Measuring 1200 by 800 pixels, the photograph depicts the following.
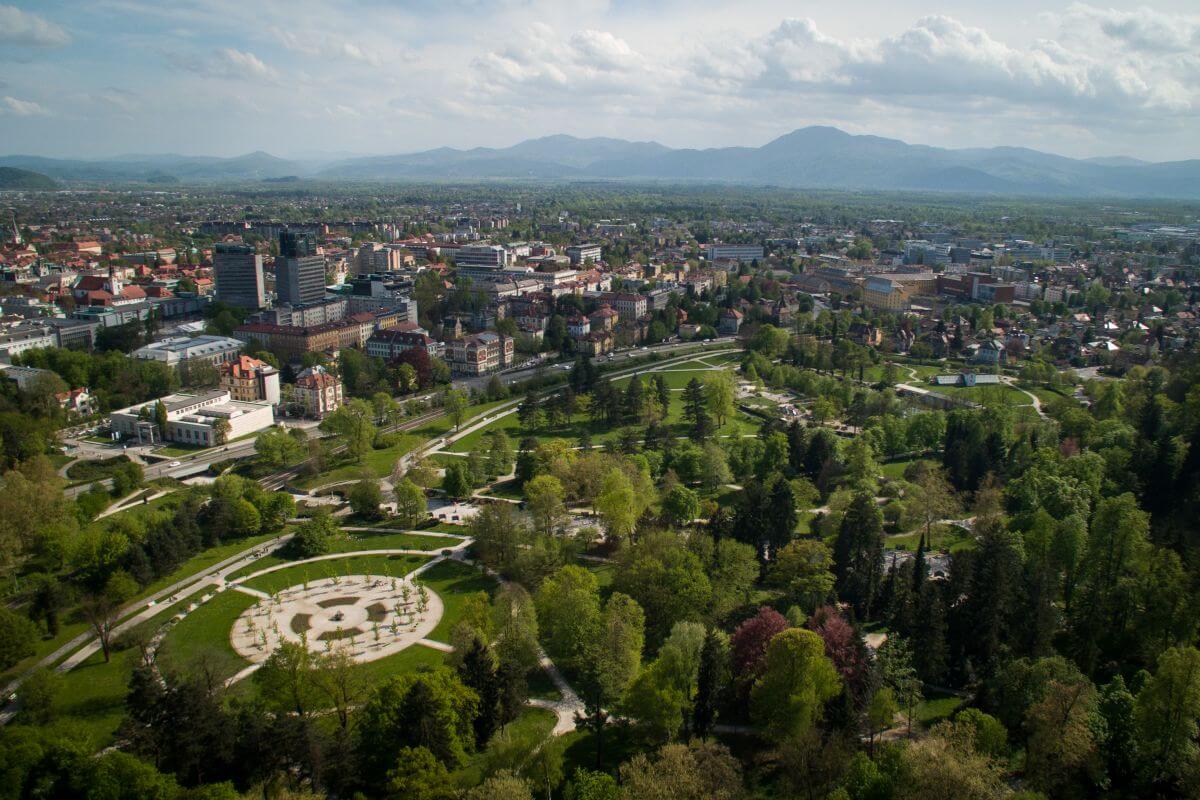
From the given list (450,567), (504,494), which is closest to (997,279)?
(504,494)

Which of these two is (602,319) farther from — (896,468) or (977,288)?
(977,288)

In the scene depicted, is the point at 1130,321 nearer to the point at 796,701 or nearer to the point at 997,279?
the point at 997,279

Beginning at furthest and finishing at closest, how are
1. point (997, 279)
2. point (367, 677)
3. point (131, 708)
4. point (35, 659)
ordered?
point (997, 279) → point (35, 659) → point (367, 677) → point (131, 708)

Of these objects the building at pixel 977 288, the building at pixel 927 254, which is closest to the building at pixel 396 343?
the building at pixel 977 288

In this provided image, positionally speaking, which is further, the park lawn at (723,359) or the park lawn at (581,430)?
the park lawn at (723,359)

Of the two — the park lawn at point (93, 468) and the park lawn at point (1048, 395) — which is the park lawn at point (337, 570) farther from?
the park lawn at point (1048, 395)

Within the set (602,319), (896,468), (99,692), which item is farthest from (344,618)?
(602,319)

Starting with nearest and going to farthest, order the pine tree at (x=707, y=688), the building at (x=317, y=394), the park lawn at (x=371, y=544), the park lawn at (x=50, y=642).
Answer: the pine tree at (x=707, y=688) < the park lawn at (x=50, y=642) < the park lawn at (x=371, y=544) < the building at (x=317, y=394)
